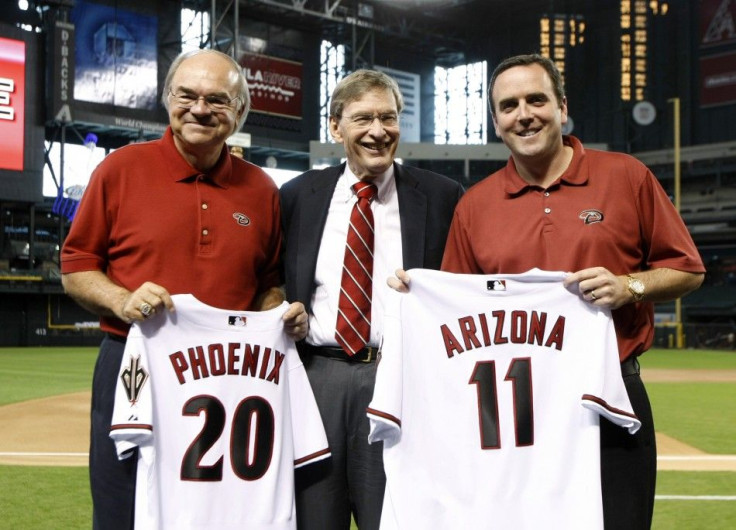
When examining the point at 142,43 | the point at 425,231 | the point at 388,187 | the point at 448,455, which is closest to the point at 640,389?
the point at 448,455

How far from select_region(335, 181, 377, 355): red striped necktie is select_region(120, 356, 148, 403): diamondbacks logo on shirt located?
0.79 m

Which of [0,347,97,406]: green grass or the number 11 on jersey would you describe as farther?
[0,347,97,406]: green grass

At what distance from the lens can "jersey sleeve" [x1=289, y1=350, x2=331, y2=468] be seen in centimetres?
337

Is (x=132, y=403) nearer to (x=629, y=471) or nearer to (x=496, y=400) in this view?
(x=496, y=400)

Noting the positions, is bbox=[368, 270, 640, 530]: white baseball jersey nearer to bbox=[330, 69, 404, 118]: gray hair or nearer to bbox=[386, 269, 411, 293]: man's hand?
bbox=[386, 269, 411, 293]: man's hand

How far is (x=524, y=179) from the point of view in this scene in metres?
3.32

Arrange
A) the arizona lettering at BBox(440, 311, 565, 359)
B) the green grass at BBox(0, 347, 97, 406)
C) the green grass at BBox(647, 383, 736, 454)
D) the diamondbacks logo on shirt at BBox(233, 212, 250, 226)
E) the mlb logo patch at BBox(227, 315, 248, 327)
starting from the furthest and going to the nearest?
1. the green grass at BBox(0, 347, 97, 406)
2. the green grass at BBox(647, 383, 736, 454)
3. the diamondbacks logo on shirt at BBox(233, 212, 250, 226)
4. the mlb logo patch at BBox(227, 315, 248, 327)
5. the arizona lettering at BBox(440, 311, 565, 359)

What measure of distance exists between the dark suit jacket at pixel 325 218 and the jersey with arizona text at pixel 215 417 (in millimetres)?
261

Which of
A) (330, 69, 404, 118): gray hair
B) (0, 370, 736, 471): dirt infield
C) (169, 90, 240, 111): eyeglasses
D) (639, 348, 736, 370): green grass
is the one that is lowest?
(639, 348, 736, 370): green grass

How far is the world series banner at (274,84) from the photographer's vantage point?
1517 inches

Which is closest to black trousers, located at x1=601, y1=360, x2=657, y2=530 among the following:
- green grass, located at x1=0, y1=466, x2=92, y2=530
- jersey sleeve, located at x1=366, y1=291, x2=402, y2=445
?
jersey sleeve, located at x1=366, y1=291, x2=402, y2=445

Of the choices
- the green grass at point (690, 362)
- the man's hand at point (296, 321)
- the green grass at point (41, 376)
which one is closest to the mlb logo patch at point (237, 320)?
the man's hand at point (296, 321)

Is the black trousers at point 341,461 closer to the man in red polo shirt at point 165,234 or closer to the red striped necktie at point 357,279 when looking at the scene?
the red striped necktie at point 357,279

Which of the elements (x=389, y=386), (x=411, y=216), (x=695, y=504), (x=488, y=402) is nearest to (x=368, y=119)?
(x=411, y=216)
